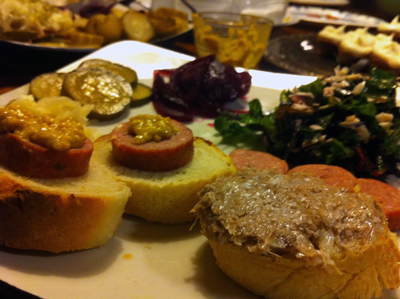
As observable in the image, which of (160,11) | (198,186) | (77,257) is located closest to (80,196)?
(77,257)

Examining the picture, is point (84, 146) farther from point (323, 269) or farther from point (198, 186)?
point (323, 269)

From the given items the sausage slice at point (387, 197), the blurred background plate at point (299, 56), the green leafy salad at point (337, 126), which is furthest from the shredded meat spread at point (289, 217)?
the blurred background plate at point (299, 56)

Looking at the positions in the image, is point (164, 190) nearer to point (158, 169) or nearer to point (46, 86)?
point (158, 169)

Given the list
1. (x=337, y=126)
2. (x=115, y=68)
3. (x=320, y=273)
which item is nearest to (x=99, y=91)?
(x=115, y=68)

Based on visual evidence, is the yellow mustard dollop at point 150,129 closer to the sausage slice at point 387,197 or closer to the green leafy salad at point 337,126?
the green leafy salad at point 337,126

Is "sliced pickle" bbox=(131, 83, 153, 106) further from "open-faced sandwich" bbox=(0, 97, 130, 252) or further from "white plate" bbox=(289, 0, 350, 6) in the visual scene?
"white plate" bbox=(289, 0, 350, 6)
